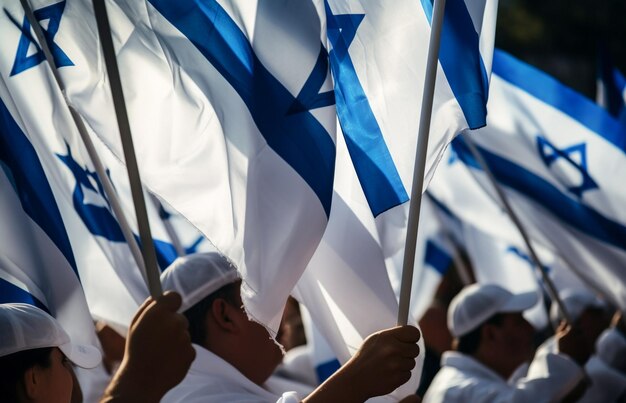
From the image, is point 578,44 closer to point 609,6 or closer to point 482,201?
point 609,6

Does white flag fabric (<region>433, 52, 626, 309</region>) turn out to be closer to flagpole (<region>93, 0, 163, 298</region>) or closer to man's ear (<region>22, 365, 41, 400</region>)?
flagpole (<region>93, 0, 163, 298</region>)

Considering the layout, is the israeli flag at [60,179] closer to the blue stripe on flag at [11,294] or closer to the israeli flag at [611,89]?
the blue stripe on flag at [11,294]

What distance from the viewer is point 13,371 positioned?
8.52 ft

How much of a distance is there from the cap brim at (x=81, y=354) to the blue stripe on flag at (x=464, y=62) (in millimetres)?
1367

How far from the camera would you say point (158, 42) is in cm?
325

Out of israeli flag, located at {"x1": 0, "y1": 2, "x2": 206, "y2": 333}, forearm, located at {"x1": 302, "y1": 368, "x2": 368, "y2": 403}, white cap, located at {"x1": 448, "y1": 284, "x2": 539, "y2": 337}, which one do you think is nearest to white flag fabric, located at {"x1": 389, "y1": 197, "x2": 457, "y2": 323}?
white cap, located at {"x1": 448, "y1": 284, "x2": 539, "y2": 337}

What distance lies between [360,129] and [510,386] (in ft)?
7.95

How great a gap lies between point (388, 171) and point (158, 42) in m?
0.86

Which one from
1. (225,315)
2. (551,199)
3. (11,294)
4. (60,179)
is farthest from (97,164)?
(551,199)

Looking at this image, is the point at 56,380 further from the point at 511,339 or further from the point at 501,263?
the point at 501,263

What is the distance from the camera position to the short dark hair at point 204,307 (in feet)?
11.9

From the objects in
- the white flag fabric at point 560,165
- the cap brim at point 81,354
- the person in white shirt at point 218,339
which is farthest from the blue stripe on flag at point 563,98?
the cap brim at point 81,354

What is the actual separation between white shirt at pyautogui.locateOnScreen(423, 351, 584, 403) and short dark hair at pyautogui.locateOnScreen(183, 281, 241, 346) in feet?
5.40

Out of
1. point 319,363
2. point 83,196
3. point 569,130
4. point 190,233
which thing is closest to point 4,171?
point 83,196
